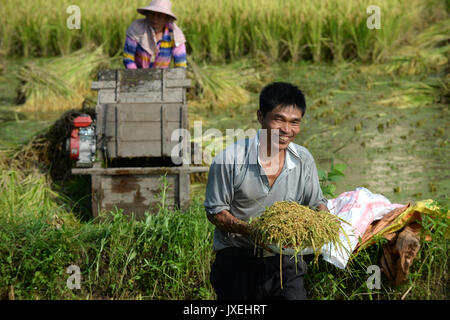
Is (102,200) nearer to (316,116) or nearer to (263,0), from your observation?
(316,116)

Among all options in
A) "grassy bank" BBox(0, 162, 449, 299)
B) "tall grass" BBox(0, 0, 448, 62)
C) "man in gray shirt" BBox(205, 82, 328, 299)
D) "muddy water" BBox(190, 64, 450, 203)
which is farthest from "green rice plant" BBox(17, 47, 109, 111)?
"man in gray shirt" BBox(205, 82, 328, 299)

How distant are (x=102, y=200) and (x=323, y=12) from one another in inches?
254

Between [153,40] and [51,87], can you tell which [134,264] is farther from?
[51,87]

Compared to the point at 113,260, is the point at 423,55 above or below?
above

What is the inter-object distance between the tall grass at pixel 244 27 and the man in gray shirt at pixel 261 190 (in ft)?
24.9

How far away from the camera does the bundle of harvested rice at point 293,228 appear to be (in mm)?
2512

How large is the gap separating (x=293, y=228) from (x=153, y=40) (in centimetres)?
345

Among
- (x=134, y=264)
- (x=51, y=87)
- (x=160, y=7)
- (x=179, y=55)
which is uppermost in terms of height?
(x=160, y=7)

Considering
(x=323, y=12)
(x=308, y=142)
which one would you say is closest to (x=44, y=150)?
(x=308, y=142)

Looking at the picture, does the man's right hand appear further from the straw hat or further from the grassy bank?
the straw hat

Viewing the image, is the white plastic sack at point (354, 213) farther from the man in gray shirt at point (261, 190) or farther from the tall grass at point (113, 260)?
the tall grass at point (113, 260)

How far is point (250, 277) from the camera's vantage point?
109 inches

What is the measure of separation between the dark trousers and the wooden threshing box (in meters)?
1.94

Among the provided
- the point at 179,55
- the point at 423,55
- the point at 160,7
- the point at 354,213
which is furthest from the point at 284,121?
the point at 423,55
